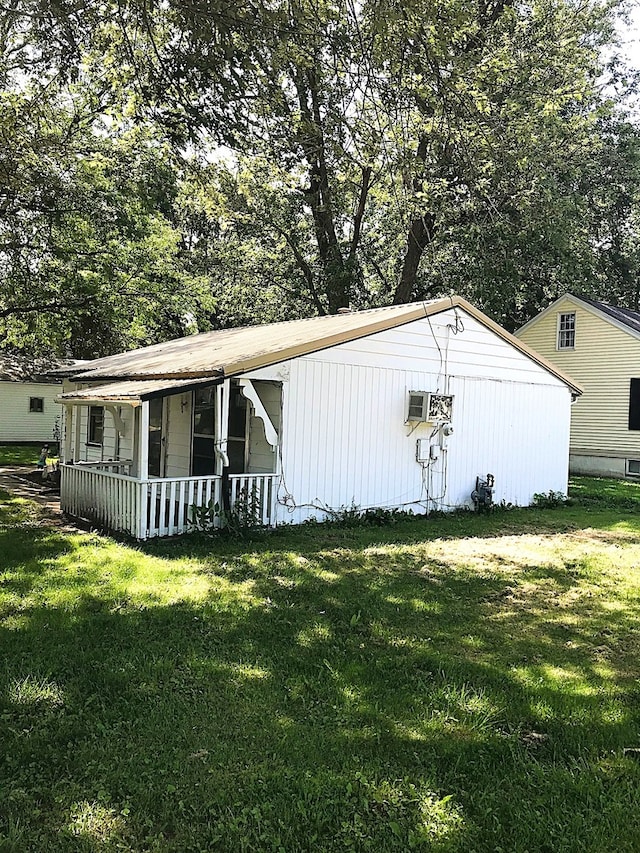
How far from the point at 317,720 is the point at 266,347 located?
688 cm

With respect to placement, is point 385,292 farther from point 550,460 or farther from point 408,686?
point 408,686

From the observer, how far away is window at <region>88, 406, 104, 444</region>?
50.3 ft

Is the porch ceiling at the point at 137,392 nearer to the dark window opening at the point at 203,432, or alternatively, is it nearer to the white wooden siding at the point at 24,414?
the dark window opening at the point at 203,432

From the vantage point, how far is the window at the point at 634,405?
65.1 feet

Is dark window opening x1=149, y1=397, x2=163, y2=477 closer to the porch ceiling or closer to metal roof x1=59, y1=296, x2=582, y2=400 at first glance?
metal roof x1=59, y1=296, x2=582, y2=400

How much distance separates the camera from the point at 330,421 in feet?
33.8

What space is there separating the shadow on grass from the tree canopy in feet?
15.7

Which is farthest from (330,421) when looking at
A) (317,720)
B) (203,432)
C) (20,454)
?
(20,454)

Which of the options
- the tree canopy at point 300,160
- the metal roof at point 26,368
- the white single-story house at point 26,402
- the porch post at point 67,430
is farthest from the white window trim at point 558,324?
the white single-story house at point 26,402

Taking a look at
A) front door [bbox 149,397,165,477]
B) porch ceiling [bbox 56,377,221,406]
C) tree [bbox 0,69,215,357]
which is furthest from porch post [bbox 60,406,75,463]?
tree [bbox 0,69,215,357]

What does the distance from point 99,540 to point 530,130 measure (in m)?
13.3

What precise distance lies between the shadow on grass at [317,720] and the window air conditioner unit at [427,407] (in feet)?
15.8

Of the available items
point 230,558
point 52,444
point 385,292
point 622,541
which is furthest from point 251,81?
point 52,444

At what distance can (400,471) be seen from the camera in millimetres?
11266
